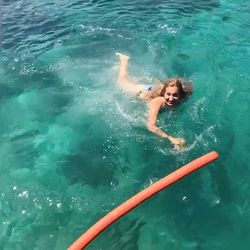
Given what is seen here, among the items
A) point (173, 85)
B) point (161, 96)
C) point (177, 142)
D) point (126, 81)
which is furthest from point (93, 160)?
point (126, 81)

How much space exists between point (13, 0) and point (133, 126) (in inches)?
374

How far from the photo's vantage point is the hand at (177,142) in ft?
23.1

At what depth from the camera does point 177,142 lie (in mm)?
7078

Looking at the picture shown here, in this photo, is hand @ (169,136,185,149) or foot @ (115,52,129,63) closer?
hand @ (169,136,185,149)

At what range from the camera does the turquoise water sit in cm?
634

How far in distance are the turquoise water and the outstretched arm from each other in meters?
0.26

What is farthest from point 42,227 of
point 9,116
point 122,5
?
point 122,5

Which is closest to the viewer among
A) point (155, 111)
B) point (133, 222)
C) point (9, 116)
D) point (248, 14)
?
point (133, 222)

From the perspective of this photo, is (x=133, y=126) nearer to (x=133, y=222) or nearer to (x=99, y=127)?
(x=99, y=127)

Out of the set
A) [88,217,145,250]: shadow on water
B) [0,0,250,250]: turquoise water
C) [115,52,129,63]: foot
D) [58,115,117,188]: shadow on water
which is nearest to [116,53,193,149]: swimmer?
[0,0,250,250]: turquoise water

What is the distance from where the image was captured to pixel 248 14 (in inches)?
485

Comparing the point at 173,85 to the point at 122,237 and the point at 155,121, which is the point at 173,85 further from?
the point at 122,237

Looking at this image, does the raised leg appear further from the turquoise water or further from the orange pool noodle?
the orange pool noodle

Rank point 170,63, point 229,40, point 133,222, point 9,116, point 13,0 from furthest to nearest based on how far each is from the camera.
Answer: point 13,0 < point 229,40 < point 170,63 < point 9,116 < point 133,222
